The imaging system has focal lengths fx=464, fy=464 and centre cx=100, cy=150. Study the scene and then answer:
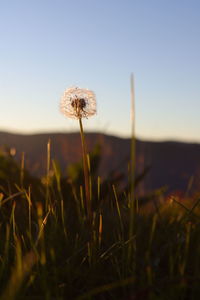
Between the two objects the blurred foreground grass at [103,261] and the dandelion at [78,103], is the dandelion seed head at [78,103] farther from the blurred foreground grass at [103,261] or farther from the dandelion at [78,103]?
the blurred foreground grass at [103,261]

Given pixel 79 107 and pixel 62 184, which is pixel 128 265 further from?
pixel 62 184

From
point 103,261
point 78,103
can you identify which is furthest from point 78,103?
point 103,261

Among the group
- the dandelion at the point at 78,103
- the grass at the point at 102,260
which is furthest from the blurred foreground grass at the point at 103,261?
the dandelion at the point at 78,103

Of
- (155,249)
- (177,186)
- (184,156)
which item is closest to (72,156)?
(155,249)

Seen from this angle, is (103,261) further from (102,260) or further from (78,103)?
(78,103)

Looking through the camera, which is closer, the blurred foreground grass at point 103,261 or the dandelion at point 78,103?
the blurred foreground grass at point 103,261

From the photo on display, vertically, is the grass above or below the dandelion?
below

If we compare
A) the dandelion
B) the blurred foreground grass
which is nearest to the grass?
Answer: the blurred foreground grass

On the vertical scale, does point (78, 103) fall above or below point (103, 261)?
above

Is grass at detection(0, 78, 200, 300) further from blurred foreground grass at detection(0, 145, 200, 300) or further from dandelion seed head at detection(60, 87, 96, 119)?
dandelion seed head at detection(60, 87, 96, 119)
